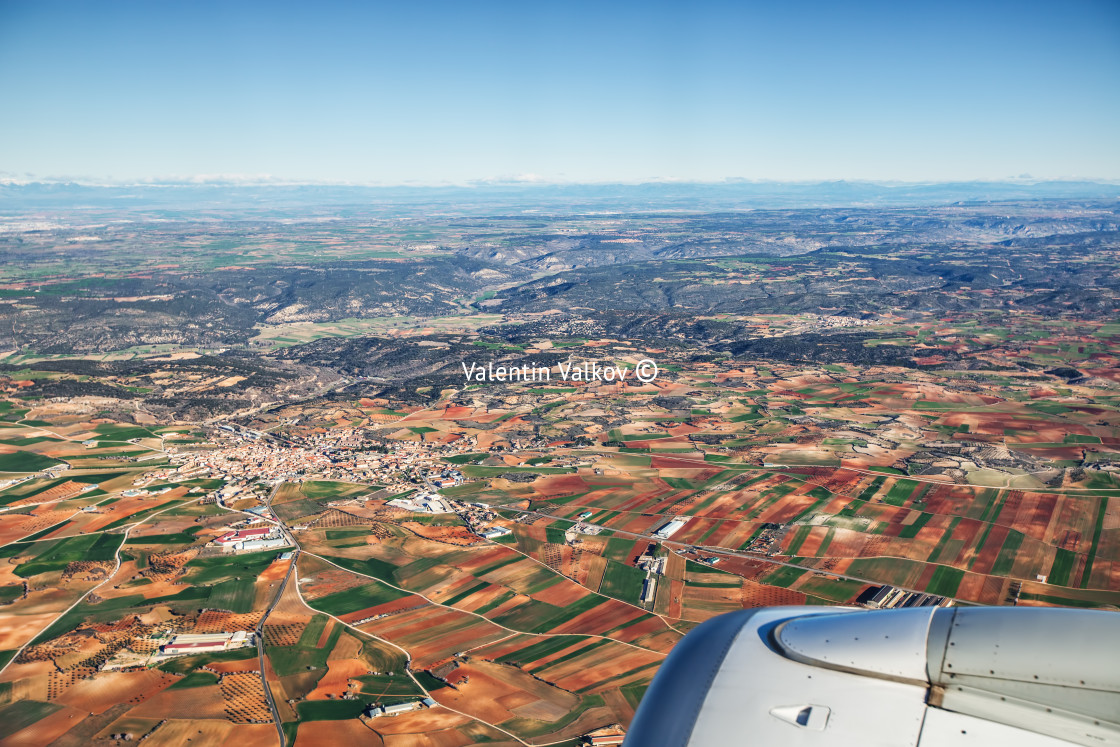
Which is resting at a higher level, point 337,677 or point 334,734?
point 334,734

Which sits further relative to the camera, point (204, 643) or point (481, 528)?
point (481, 528)

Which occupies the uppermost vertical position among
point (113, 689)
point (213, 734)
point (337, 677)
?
point (213, 734)

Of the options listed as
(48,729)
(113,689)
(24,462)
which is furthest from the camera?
(24,462)

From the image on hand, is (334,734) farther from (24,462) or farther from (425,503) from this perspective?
(24,462)

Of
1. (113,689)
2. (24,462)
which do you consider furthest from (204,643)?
(24,462)

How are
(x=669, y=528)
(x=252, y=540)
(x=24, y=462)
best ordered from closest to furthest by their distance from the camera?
(x=252, y=540)
(x=669, y=528)
(x=24, y=462)

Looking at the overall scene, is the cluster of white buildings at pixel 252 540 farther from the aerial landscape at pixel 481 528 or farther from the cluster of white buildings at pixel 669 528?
the cluster of white buildings at pixel 669 528

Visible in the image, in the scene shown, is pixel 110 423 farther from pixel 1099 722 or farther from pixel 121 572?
pixel 1099 722

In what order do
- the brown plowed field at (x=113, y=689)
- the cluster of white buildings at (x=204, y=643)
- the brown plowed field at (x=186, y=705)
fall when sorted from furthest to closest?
the cluster of white buildings at (x=204, y=643) → the brown plowed field at (x=113, y=689) → the brown plowed field at (x=186, y=705)

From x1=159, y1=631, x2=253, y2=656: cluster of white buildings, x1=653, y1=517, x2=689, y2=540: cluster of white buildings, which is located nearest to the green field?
x1=159, y1=631, x2=253, y2=656: cluster of white buildings

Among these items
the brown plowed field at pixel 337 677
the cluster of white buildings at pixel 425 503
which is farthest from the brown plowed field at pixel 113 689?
the cluster of white buildings at pixel 425 503

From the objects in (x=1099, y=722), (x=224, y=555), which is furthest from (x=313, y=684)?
(x=1099, y=722)
